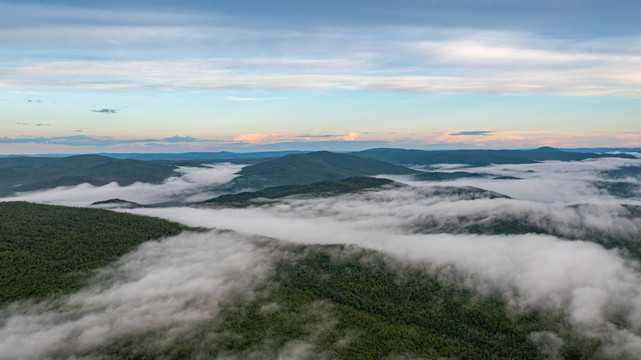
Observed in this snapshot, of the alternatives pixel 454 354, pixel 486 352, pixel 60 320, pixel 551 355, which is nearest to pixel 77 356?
pixel 60 320

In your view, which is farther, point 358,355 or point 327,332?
point 327,332

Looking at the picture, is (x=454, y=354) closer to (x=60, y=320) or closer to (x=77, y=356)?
(x=77, y=356)

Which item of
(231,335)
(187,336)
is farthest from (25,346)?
(231,335)

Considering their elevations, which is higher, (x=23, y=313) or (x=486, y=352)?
(x=23, y=313)

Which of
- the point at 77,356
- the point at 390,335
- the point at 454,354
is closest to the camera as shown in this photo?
the point at 77,356

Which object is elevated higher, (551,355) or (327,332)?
(327,332)

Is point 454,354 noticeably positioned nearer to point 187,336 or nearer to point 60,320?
point 187,336

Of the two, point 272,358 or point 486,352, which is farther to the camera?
point 486,352

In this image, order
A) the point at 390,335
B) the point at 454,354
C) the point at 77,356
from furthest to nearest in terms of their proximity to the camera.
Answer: the point at 390,335 → the point at 454,354 → the point at 77,356
